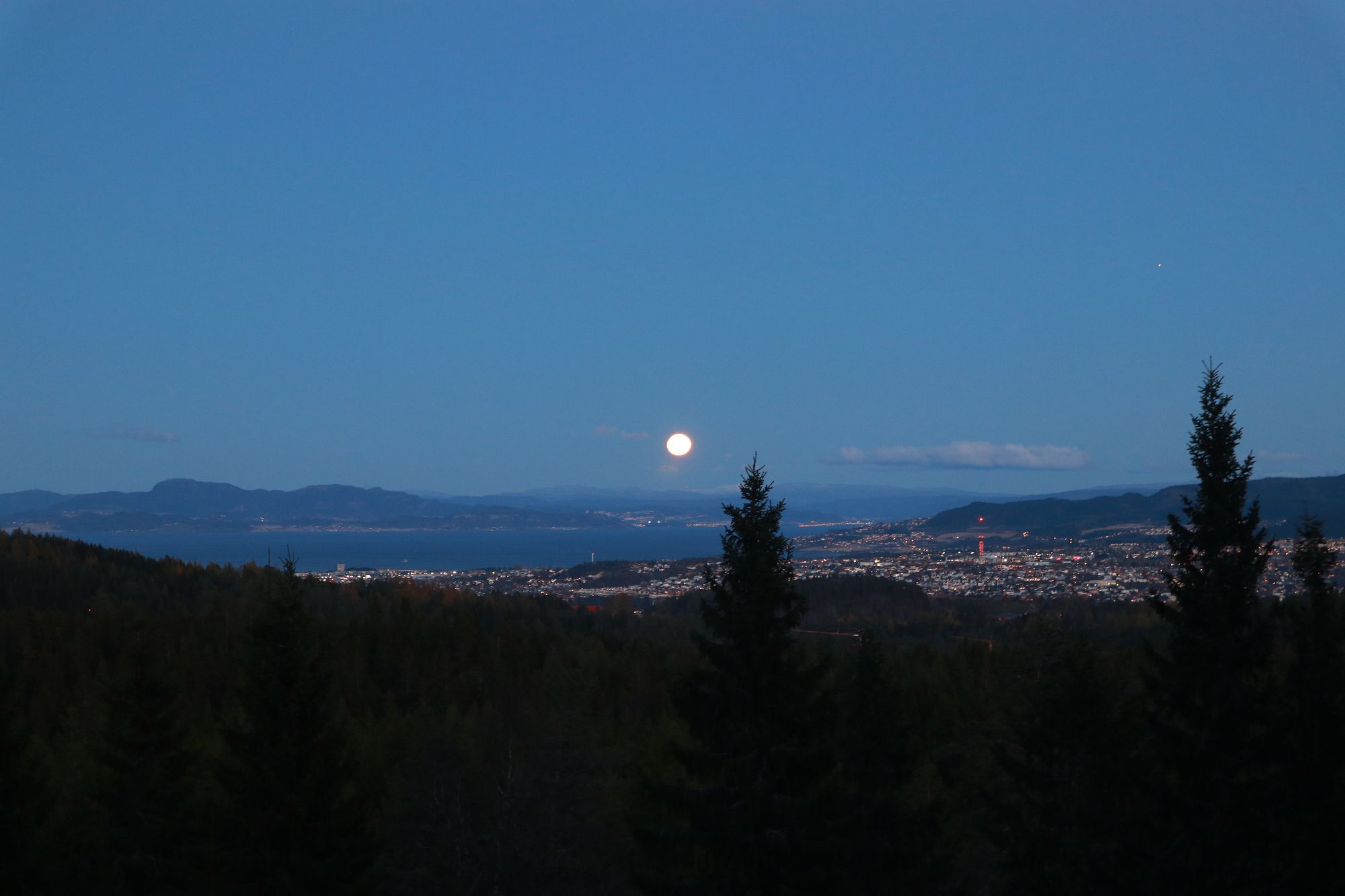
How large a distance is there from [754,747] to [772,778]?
1.99 ft

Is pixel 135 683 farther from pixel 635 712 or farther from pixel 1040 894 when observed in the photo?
pixel 635 712

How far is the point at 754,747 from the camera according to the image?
18328 mm

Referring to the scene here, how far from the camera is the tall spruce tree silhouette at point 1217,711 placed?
22453 millimetres

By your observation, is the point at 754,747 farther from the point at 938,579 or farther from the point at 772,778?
the point at 938,579

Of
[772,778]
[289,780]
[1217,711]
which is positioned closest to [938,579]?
[1217,711]

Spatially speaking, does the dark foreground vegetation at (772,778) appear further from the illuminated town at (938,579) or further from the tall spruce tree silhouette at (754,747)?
the illuminated town at (938,579)

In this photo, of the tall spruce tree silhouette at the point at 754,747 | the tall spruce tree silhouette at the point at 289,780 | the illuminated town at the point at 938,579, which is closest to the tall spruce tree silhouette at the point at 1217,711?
the tall spruce tree silhouette at the point at 754,747

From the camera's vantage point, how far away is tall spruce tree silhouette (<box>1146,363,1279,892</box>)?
2245 centimetres

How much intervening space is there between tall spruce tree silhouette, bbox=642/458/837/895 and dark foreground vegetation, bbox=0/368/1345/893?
0.05m

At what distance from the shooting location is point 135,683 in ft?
92.3

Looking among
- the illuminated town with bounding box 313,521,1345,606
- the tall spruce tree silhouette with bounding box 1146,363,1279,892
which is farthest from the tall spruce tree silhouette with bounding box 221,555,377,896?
the illuminated town with bounding box 313,521,1345,606

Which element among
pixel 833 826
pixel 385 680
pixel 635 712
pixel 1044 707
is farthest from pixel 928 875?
pixel 385 680

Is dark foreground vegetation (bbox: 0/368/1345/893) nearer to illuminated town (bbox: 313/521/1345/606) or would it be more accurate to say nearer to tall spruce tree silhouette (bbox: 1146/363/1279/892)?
tall spruce tree silhouette (bbox: 1146/363/1279/892)

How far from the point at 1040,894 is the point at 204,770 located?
27.1 m
